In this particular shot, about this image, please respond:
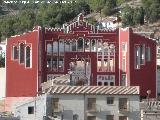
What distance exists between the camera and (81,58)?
2320 inches

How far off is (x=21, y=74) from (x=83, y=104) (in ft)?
62.1

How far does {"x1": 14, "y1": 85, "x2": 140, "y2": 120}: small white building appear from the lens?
38.5 m

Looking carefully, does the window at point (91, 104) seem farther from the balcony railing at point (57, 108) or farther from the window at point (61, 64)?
the window at point (61, 64)

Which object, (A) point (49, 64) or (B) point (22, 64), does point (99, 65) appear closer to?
(A) point (49, 64)

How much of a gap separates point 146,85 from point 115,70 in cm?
293

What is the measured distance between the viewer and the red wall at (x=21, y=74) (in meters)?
57.7

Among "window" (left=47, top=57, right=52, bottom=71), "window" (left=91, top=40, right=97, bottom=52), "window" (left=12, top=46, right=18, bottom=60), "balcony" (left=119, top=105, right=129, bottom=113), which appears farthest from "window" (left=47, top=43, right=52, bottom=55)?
"balcony" (left=119, top=105, right=129, bottom=113)

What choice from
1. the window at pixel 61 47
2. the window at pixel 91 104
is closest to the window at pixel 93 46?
the window at pixel 61 47

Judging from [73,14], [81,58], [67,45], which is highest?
[73,14]

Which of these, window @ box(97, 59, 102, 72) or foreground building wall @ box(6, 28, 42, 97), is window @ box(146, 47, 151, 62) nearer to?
window @ box(97, 59, 102, 72)

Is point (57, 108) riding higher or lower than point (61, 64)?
lower

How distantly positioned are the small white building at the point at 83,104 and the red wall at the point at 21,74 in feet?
56.2

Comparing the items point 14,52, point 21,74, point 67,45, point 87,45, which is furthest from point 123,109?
point 87,45

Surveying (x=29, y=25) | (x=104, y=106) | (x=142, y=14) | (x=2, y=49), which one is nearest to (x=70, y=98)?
(x=104, y=106)
